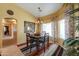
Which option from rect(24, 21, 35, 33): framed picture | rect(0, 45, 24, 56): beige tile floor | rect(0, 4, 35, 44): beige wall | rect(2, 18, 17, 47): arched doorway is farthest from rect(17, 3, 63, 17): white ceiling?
rect(0, 45, 24, 56): beige tile floor

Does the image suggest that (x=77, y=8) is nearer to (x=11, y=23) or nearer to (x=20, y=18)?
(x=20, y=18)

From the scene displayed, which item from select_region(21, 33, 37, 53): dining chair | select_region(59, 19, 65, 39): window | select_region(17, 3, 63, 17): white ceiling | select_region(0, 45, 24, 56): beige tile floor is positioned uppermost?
select_region(17, 3, 63, 17): white ceiling

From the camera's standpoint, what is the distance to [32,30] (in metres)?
1.97

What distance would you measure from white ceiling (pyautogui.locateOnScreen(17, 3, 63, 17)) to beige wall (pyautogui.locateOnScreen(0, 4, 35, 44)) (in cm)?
8

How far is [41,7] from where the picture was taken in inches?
75.0

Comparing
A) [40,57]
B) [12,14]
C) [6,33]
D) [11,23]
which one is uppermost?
[12,14]

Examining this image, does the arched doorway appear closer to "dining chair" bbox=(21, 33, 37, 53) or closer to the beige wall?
the beige wall

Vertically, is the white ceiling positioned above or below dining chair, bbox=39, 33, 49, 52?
above

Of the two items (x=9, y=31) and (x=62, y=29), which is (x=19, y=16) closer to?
(x=9, y=31)

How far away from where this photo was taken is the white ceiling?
74.4 inches

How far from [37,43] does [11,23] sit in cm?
59

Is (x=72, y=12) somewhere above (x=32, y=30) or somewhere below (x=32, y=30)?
above

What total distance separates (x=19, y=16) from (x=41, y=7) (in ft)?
1.40

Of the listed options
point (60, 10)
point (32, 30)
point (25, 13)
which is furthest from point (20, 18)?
point (60, 10)
